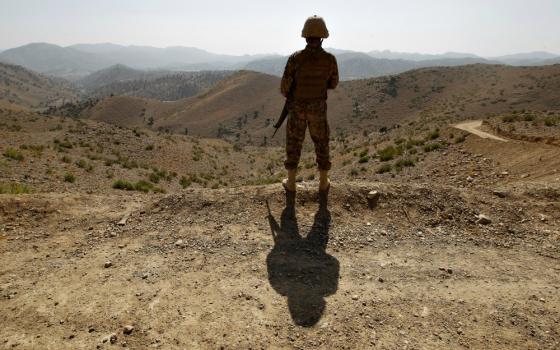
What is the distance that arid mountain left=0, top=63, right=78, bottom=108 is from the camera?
13838cm

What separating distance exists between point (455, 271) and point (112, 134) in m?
28.7

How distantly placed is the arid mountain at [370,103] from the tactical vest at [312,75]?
39521mm

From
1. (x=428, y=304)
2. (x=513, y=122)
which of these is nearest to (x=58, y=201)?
(x=428, y=304)

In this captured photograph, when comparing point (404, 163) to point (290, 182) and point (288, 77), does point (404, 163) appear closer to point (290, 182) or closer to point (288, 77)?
point (290, 182)

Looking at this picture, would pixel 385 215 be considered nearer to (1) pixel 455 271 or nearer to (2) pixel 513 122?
(1) pixel 455 271

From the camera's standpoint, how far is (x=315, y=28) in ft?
20.6

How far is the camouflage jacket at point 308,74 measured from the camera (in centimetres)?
654

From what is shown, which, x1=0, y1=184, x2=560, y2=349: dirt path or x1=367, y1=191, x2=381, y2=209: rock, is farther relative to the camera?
x1=367, y1=191, x2=381, y2=209: rock

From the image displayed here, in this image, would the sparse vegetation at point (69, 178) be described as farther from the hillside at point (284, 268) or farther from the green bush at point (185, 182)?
the hillside at point (284, 268)

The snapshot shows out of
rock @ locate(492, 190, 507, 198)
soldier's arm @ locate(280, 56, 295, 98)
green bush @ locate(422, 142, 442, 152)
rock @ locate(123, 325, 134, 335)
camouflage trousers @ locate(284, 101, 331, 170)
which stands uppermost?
soldier's arm @ locate(280, 56, 295, 98)

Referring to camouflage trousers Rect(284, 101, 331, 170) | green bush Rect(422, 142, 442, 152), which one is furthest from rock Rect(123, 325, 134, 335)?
green bush Rect(422, 142, 442, 152)

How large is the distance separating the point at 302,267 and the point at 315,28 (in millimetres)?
3815

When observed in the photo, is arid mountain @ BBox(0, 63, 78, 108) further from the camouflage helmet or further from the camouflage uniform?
the camouflage helmet

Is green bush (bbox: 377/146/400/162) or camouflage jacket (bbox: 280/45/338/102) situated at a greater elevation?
camouflage jacket (bbox: 280/45/338/102)
